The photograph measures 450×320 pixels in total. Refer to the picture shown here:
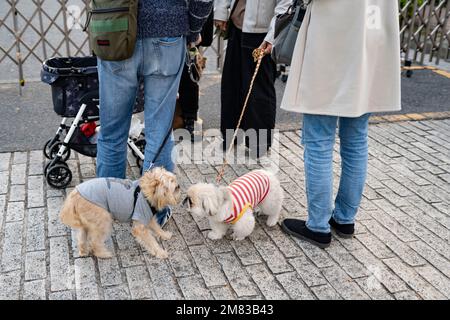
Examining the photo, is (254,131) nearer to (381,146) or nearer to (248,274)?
(381,146)

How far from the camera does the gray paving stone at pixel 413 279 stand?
10.5ft

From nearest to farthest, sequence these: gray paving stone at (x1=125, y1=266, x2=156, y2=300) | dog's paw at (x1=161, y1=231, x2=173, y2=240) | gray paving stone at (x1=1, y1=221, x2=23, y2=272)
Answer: gray paving stone at (x1=125, y1=266, x2=156, y2=300), gray paving stone at (x1=1, y1=221, x2=23, y2=272), dog's paw at (x1=161, y1=231, x2=173, y2=240)

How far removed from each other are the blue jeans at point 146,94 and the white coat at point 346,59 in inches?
31.1

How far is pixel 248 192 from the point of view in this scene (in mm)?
3619

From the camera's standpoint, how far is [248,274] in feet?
11.0

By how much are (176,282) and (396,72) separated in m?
1.96

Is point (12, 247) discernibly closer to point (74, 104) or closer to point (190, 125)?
point (74, 104)

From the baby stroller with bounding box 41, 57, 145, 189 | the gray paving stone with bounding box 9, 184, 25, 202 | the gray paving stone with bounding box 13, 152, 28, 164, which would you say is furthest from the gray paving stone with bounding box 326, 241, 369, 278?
the gray paving stone with bounding box 13, 152, 28, 164

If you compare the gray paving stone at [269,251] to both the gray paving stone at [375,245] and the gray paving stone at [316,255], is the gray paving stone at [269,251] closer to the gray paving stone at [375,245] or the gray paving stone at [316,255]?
the gray paving stone at [316,255]

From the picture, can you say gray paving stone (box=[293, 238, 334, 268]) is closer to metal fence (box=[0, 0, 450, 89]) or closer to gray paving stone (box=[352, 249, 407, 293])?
gray paving stone (box=[352, 249, 407, 293])

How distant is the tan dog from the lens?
3258 millimetres

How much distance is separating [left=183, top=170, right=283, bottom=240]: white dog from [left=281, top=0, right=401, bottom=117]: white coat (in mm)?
A: 710

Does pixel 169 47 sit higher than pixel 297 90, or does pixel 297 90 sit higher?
pixel 169 47

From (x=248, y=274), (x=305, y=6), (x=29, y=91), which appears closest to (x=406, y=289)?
(x=248, y=274)
